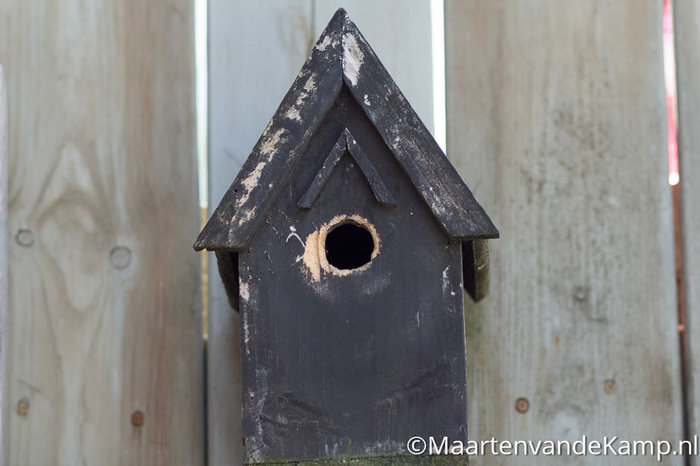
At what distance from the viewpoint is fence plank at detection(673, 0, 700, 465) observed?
1678mm

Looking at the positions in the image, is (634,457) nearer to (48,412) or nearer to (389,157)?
(389,157)

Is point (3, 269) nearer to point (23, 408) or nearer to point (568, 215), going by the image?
point (23, 408)

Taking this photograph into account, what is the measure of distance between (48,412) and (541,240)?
3.61ft

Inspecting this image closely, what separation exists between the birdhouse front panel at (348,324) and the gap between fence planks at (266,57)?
1.46ft

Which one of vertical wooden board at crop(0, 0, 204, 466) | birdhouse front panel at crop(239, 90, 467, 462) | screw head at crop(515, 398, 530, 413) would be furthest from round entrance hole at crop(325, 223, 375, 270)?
screw head at crop(515, 398, 530, 413)

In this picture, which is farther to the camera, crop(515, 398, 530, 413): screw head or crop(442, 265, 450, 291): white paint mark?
crop(515, 398, 530, 413): screw head

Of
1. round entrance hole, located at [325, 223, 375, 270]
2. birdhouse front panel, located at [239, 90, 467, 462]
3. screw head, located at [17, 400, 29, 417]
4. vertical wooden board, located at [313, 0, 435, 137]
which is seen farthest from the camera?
vertical wooden board, located at [313, 0, 435, 137]

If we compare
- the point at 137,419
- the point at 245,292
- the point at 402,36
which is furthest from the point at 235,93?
→ the point at 137,419

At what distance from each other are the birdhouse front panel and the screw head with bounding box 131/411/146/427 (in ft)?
1.60

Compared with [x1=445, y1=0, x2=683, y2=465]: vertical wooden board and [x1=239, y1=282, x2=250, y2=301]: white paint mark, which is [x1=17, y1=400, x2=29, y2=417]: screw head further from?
[x1=445, y1=0, x2=683, y2=465]: vertical wooden board

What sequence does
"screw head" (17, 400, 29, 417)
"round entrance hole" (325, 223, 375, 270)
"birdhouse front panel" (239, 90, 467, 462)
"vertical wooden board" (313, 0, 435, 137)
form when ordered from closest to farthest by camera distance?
"birdhouse front panel" (239, 90, 467, 462)
"round entrance hole" (325, 223, 375, 270)
"screw head" (17, 400, 29, 417)
"vertical wooden board" (313, 0, 435, 137)

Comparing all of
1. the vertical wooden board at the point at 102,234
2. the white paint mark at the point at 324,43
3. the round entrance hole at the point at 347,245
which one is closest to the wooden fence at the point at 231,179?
the vertical wooden board at the point at 102,234

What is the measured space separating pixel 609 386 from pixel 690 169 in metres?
0.50

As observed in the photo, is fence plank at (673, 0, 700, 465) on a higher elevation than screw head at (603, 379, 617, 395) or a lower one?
higher
